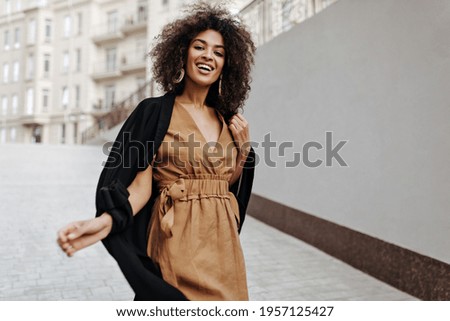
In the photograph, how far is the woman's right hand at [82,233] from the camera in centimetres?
122

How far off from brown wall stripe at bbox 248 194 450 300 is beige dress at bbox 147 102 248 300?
227 cm

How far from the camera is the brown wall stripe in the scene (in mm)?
3219

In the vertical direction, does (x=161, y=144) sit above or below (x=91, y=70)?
below

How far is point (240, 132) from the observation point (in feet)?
5.54

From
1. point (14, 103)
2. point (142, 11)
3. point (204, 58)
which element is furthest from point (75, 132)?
point (204, 58)

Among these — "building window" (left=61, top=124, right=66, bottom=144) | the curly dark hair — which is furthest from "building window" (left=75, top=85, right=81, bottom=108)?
the curly dark hair

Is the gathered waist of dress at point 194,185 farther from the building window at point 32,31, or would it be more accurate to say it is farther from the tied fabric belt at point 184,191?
the building window at point 32,31

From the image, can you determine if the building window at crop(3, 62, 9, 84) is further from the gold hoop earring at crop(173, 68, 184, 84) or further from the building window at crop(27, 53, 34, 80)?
the gold hoop earring at crop(173, 68, 184, 84)

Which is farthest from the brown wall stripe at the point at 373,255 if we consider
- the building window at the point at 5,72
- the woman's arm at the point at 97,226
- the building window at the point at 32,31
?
the building window at the point at 32,31

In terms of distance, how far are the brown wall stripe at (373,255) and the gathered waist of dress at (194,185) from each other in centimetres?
237

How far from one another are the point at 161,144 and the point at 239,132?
0.34 meters

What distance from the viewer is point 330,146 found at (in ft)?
15.3
